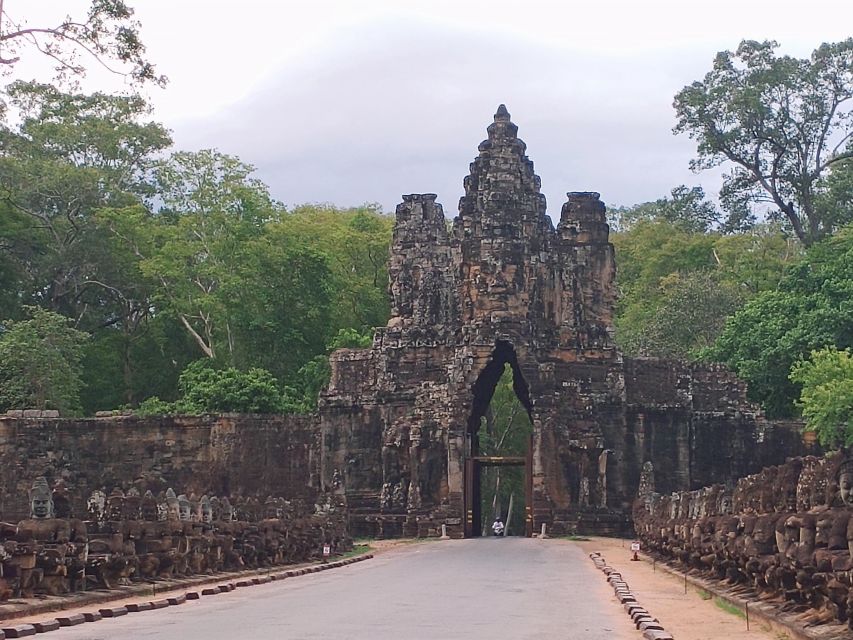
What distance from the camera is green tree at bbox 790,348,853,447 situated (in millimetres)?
35875

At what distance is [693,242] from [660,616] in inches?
1986

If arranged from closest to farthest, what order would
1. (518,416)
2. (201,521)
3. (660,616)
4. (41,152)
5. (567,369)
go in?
1. (660,616)
2. (201,521)
3. (567,369)
4. (518,416)
5. (41,152)

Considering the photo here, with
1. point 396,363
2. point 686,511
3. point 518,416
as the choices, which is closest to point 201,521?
point 686,511

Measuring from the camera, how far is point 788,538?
519 inches

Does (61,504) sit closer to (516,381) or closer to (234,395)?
(516,381)

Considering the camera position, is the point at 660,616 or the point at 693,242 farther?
the point at 693,242

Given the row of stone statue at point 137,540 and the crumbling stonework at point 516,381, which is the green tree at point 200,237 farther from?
the row of stone statue at point 137,540

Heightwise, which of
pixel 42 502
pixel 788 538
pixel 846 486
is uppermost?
pixel 846 486

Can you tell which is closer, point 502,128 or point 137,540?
point 137,540

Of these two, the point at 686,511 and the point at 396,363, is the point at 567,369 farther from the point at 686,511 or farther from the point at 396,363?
the point at 686,511

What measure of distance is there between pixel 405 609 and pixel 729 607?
3.60 m

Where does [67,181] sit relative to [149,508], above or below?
above

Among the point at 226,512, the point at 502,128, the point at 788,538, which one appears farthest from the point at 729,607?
the point at 502,128

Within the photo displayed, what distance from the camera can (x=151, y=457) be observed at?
41469 mm
